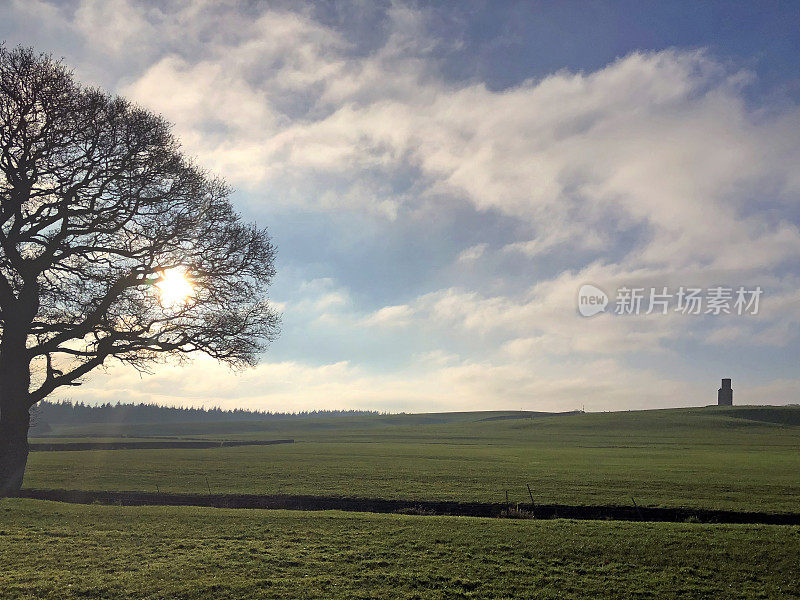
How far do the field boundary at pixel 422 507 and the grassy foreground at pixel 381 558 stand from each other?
3.63m

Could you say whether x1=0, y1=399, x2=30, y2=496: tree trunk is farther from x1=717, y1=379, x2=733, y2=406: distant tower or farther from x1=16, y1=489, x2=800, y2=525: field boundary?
x1=717, y1=379, x2=733, y2=406: distant tower

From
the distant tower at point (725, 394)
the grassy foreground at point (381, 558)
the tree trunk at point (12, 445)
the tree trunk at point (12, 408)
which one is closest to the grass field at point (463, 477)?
the tree trunk at point (12, 445)

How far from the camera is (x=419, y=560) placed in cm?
1778

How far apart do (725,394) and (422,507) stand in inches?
6986

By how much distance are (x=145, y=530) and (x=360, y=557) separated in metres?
9.08

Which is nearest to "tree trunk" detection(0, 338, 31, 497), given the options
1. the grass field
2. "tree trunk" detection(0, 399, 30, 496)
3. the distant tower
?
"tree trunk" detection(0, 399, 30, 496)

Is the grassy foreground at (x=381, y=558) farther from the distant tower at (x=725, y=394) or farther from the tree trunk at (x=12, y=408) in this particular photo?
the distant tower at (x=725, y=394)

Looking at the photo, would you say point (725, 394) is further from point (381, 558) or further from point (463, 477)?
point (381, 558)

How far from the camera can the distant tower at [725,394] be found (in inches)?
6753

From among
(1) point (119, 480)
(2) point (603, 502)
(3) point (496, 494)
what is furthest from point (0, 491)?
(2) point (603, 502)

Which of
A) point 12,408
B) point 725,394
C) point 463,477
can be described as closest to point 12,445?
point 12,408

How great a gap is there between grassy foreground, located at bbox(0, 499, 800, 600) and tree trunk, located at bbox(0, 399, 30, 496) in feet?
14.3

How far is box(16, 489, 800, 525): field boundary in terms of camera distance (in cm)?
2575

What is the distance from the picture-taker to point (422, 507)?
1112 inches
